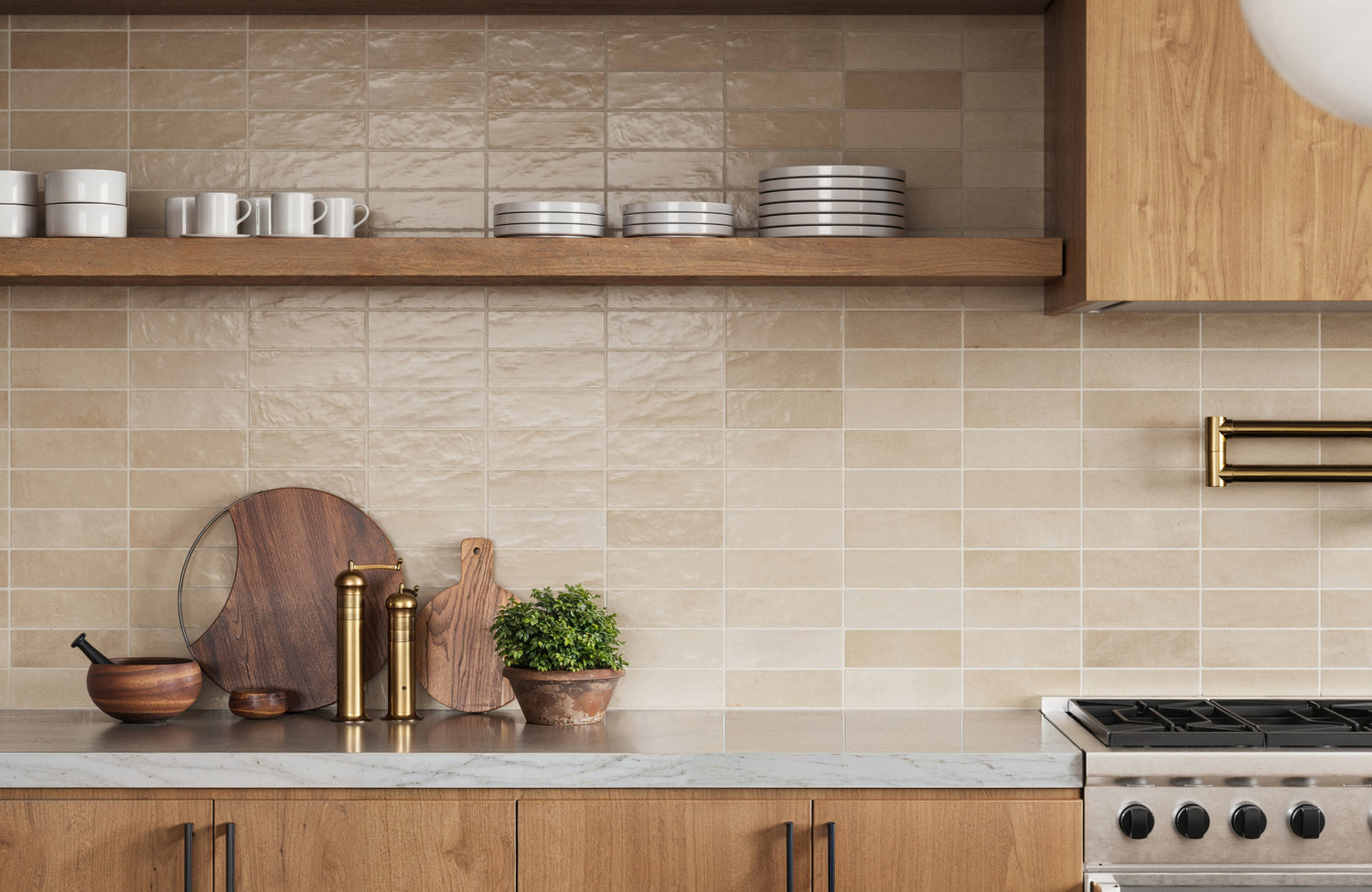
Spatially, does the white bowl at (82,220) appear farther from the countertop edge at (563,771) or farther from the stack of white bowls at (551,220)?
the countertop edge at (563,771)

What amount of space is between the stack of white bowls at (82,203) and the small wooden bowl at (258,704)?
89cm

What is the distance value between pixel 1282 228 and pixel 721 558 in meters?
1.18

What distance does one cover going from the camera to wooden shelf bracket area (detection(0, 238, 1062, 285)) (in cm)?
209

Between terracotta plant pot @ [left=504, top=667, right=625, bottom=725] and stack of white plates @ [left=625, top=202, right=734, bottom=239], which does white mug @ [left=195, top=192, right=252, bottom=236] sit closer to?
stack of white plates @ [left=625, top=202, right=734, bottom=239]

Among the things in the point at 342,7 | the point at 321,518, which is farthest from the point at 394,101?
the point at 321,518

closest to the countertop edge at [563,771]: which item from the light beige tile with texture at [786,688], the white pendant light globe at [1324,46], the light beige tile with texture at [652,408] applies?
the light beige tile with texture at [786,688]

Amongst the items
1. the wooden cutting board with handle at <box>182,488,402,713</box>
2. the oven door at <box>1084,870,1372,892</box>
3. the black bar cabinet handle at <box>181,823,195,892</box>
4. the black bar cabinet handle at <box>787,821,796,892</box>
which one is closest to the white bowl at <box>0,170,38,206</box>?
the wooden cutting board with handle at <box>182,488,402,713</box>

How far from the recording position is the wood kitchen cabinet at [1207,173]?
1976 millimetres

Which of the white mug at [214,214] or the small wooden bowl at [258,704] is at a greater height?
the white mug at [214,214]

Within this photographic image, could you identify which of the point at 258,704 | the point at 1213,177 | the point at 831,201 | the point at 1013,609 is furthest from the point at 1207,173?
the point at 258,704

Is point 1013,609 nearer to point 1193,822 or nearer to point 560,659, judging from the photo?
point 1193,822

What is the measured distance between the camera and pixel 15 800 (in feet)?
6.26

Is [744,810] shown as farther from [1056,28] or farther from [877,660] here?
[1056,28]

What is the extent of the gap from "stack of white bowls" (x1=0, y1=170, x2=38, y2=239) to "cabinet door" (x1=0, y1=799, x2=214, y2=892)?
1.03 m
